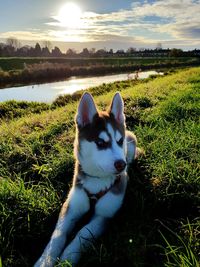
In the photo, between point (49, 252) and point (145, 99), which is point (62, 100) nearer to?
point (145, 99)

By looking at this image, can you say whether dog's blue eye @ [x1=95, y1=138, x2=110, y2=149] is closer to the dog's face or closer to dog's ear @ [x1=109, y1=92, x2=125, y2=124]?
the dog's face

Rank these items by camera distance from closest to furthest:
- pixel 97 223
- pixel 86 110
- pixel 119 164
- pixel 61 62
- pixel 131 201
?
1. pixel 119 164
2. pixel 97 223
3. pixel 86 110
4. pixel 131 201
5. pixel 61 62

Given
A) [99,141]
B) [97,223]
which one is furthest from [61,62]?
[97,223]

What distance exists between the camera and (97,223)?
142 inches

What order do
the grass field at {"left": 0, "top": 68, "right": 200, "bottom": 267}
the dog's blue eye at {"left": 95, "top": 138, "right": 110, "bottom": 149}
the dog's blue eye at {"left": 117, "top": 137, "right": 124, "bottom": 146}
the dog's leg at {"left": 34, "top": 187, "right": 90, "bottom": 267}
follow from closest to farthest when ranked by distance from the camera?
the grass field at {"left": 0, "top": 68, "right": 200, "bottom": 267} → the dog's leg at {"left": 34, "top": 187, "right": 90, "bottom": 267} → the dog's blue eye at {"left": 95, "top": 138, "right": 110, "bottom": 149} → the dog's blue eye at {"left": 117, "top": 137, "right": 124, "bottom": 146}

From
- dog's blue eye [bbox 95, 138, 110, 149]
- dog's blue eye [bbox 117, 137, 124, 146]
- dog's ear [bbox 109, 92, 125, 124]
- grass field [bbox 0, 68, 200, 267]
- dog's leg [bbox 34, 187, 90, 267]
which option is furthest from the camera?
dog's ear [bbox 109, 92, 125, 124]

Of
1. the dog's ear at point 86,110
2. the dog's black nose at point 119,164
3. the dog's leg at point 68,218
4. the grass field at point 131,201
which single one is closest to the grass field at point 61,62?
the grass field at point 131,201

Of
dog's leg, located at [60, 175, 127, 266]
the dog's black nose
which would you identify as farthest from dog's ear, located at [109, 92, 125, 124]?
the dog's black nose

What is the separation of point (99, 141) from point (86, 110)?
44 centimetres

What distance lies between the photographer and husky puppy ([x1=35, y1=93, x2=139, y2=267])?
3.45m

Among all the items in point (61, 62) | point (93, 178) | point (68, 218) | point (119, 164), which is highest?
point (119, 164)

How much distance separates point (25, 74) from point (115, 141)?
889 inches

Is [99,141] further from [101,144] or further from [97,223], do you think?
[97,223]

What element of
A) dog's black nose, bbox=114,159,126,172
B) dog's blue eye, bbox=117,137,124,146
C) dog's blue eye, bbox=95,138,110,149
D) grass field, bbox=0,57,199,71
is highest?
dog's blue eye, bbox=95,138,110,149
